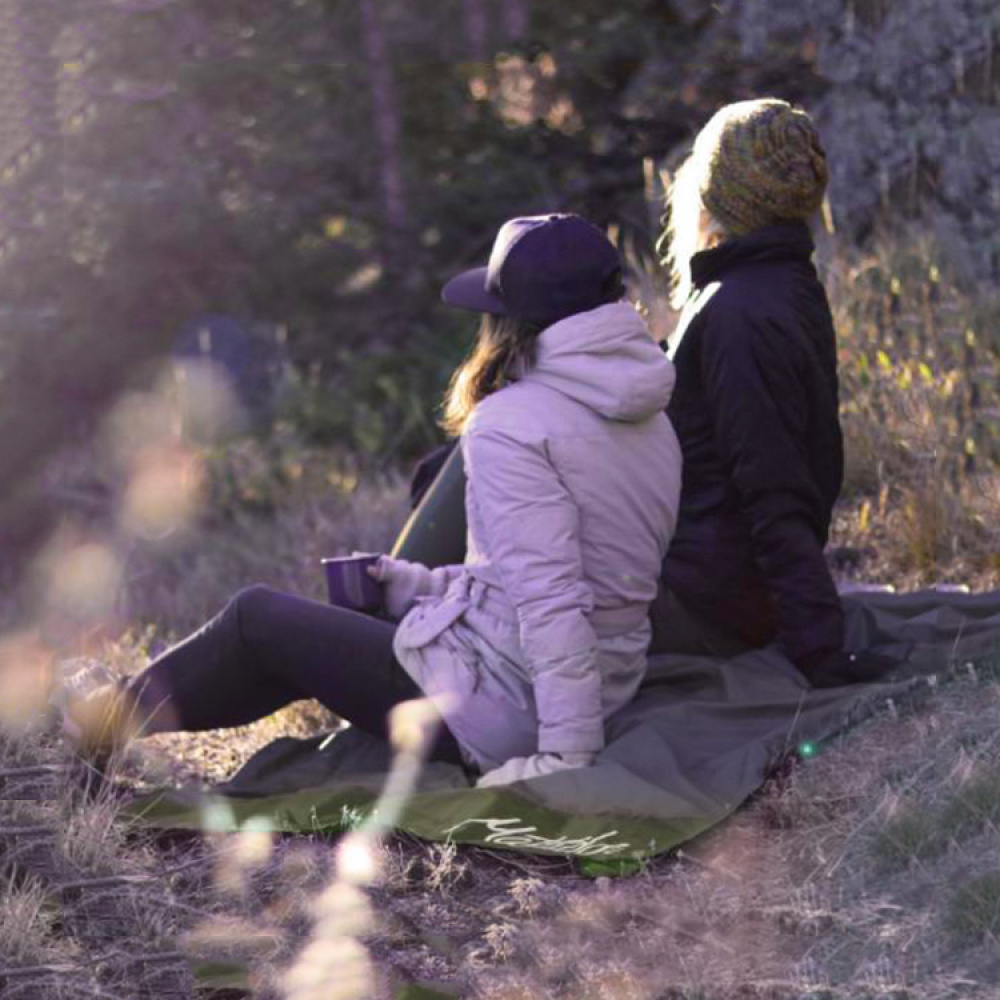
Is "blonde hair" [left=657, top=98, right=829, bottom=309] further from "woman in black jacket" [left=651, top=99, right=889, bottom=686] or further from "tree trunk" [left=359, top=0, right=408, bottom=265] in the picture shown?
"tree trunk" [left=359, top=0, right=408, bottom=265]

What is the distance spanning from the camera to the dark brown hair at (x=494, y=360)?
12.7ft

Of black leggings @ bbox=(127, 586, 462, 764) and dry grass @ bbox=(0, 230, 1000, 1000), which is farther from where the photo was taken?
black leggings @ bbox=(127, 586, 462, 764)

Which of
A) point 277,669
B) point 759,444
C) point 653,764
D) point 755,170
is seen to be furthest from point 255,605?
point 755,170

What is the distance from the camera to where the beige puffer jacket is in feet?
12.2

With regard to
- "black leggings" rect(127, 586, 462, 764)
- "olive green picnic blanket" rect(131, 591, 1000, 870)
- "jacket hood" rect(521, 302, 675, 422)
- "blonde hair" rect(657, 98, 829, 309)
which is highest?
"blonde hair" rect(657, 98, 829, 309)

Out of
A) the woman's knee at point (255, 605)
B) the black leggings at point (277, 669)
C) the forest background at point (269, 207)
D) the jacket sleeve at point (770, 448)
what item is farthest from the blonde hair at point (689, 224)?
the forest background at point (269, 207)

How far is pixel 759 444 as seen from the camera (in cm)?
418

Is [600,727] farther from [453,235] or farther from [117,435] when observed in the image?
[117,435]

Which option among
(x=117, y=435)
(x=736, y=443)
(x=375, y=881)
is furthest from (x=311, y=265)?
(x=375, y=881)

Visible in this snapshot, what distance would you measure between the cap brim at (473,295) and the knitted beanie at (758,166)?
0.64 m

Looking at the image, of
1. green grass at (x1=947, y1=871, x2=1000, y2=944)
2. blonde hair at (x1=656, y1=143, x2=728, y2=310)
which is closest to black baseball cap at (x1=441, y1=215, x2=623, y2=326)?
blonde hair at (x1=656, y1=143, x2=728, y2=310)

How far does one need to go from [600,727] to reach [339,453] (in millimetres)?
5342

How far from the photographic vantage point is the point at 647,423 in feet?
Result: 12.9

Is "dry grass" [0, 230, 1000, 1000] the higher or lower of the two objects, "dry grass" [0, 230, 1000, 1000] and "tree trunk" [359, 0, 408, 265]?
the lower
